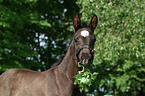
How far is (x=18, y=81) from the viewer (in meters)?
5.86

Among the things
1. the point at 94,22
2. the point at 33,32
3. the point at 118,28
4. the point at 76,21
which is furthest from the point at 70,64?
the point at 33,32

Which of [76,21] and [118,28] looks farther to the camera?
[118,28]

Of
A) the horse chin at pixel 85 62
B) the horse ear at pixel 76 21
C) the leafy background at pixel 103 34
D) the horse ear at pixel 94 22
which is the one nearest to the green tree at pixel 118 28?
the leafy background at pixel 103 34

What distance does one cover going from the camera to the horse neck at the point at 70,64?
5000 mm

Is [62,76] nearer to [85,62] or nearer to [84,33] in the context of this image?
[85,62]

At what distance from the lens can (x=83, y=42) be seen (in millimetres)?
4801

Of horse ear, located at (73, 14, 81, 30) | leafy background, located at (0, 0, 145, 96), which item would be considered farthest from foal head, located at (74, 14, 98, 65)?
leafy background, located at (0, 0, 145, 96)

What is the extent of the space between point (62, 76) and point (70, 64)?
34 cm

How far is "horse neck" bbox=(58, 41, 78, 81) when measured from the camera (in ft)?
16.4

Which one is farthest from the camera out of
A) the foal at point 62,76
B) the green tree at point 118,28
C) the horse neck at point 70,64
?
the green tree at point 118,28

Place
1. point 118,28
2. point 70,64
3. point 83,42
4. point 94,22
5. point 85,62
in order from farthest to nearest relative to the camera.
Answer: point 118,28 → point 94,22 → point 70,64 → point 83,42 → point 85,62

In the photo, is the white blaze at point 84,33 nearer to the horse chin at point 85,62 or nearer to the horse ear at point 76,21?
the horse ear at point 76,21

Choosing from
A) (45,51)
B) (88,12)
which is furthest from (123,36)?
(45,51)

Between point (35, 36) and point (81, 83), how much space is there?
13.8 m
